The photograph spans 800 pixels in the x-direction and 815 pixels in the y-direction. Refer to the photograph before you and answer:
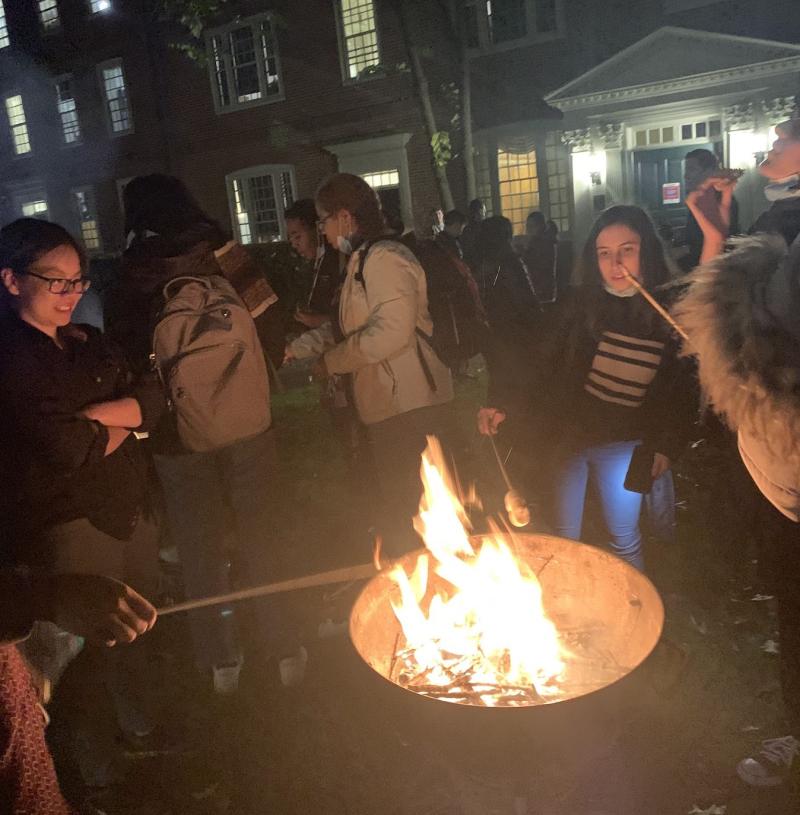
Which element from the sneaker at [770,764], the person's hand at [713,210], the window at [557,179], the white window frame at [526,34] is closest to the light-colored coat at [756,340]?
the sneaker at [770,764]

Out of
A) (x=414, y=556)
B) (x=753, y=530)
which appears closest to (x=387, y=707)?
(x=414, y=556)

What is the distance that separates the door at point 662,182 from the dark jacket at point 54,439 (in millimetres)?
14799

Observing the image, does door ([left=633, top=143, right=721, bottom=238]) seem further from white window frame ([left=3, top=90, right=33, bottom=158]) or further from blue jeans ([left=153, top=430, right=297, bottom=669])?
white window frame ([left=3, top=90, right=33, bottom=158])

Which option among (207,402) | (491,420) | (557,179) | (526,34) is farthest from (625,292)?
(526,34)

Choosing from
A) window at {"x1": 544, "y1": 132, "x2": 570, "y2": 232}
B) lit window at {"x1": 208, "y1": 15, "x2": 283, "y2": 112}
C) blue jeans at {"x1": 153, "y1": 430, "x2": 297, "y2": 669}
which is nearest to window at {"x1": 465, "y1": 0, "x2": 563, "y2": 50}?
window at {"x1": 544, "y1": 132, "x2": 570, "y2": 232}

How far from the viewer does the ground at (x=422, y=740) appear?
2748 millimetres

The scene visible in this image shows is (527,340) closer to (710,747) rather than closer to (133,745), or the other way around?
(710,747)

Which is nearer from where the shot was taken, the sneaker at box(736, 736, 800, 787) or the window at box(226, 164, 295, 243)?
the sneaker at box(736, 736, 800, 787)

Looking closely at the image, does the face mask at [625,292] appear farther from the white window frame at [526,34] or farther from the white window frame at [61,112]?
the white window frame at [61,112]

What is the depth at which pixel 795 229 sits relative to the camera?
3.69m

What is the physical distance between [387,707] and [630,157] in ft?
52.3

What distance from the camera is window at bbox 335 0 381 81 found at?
1828 cm

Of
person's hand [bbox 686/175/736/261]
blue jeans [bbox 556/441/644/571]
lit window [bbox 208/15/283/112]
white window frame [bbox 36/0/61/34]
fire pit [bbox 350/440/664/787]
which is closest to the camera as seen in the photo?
fire pit [bbox 350/440/664/787]

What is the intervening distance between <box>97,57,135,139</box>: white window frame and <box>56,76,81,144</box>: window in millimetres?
1703
